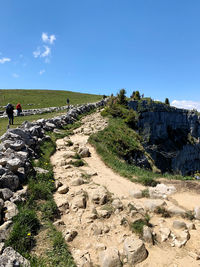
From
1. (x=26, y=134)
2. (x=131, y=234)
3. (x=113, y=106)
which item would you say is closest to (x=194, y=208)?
(x=131, y=234)

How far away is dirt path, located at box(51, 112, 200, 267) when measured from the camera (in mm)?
4527

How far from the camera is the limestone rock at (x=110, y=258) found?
420 centimetres

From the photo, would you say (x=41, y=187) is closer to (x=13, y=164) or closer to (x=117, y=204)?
(x=13, y=164)

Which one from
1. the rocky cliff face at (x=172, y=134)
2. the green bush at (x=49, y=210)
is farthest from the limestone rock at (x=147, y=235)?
the rocky cliff face at (x=172, y=134)

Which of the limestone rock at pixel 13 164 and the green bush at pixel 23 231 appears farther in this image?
the limestone rock at pixel 13 164

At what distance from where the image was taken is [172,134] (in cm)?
4638

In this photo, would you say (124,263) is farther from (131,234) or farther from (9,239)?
(9,239)

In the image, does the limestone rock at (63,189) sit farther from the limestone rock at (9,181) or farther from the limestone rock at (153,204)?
the limestone rock at (153,204)

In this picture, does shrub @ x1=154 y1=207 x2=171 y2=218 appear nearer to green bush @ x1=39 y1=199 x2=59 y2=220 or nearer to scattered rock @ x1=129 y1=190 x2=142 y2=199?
scattered rock @ x1=129 y1=190 x2=142 y2=199

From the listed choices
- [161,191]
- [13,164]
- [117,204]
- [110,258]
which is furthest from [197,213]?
[13,164]

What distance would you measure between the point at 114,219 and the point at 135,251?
1.54m

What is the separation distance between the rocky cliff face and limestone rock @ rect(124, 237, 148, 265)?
2565cm

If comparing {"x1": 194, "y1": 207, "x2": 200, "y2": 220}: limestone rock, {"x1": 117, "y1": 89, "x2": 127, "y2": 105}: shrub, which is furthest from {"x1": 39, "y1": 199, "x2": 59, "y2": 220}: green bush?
{"x1": 117, "y1": 89, "x2": 127, "y2": 105}: shrub

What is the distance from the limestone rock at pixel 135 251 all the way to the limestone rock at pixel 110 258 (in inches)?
11.4
